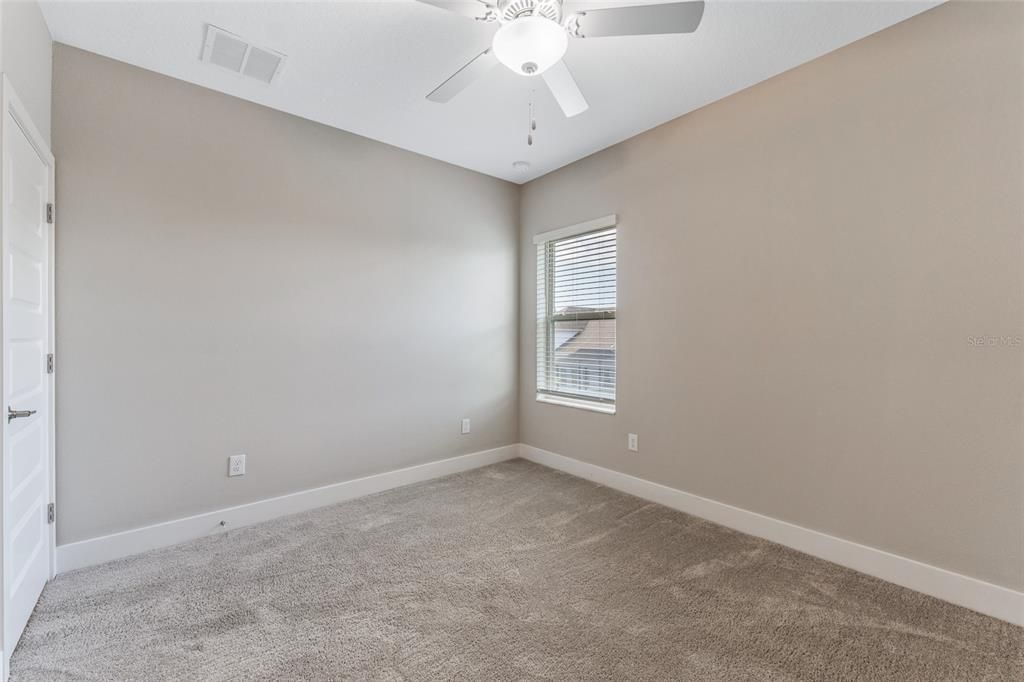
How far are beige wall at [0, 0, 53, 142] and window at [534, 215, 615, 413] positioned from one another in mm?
3111

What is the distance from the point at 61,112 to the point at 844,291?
403cm

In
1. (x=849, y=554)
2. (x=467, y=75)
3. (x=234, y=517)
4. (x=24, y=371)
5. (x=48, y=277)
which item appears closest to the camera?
(x=24, y=371)

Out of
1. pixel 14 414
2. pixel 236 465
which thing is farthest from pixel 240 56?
pixel 236 465

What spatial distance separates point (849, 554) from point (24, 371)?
151 inches

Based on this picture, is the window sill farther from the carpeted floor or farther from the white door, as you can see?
the white door

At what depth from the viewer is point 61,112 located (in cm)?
222

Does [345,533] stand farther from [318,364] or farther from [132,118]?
[132,118]

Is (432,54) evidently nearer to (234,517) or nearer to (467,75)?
(467,75)

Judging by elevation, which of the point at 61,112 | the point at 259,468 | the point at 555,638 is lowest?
the point at 555,638

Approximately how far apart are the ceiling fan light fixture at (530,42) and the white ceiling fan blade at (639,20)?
0.15 meters

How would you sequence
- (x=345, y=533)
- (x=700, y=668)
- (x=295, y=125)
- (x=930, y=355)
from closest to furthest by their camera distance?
(x=700, y=668) → (x=930, y=355) → (x=345, y=533) → (x=295, y=125)

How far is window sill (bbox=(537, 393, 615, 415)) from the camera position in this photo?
3.52 m

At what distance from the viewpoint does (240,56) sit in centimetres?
231

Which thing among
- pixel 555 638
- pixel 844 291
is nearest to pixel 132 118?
pixel 555 638
